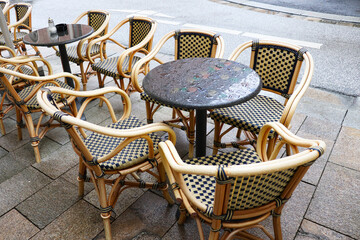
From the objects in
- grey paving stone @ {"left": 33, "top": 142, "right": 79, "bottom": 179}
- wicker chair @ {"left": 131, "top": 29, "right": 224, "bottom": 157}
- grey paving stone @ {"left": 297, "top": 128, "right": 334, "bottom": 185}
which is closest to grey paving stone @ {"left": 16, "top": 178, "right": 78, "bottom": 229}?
grey paving stone @ {"left": 33, "top": 142, "right": 79, "bottom": 179}

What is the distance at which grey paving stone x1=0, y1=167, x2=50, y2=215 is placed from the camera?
2.23 meters

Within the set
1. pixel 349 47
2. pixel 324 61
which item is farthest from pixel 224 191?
pixel 349 47

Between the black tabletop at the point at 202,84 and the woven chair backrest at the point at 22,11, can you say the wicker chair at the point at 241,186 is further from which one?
the woven chair backrest at the point at 22,11

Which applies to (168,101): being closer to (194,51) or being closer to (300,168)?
(300,168)

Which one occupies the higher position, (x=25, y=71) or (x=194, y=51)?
(x=194, y=51)

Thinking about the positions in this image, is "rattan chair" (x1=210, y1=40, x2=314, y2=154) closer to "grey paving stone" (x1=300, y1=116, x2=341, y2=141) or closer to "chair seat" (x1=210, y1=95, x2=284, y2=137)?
"chair seat" (x1=210, y1=95, x2=284, y2=137)

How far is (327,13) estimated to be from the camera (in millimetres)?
7648

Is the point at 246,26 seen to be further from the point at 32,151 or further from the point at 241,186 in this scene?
the point at 241,186

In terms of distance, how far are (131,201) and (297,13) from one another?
7.12 meters

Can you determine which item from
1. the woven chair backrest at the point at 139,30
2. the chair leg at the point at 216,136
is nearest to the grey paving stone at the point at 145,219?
the chair leg at the point at 216,136

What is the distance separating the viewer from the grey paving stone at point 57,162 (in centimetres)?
251

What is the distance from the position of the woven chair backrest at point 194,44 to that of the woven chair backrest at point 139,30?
0.56 m

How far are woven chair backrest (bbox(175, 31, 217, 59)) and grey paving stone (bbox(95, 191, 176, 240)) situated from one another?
153cm

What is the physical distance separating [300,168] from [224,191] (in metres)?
0.36
